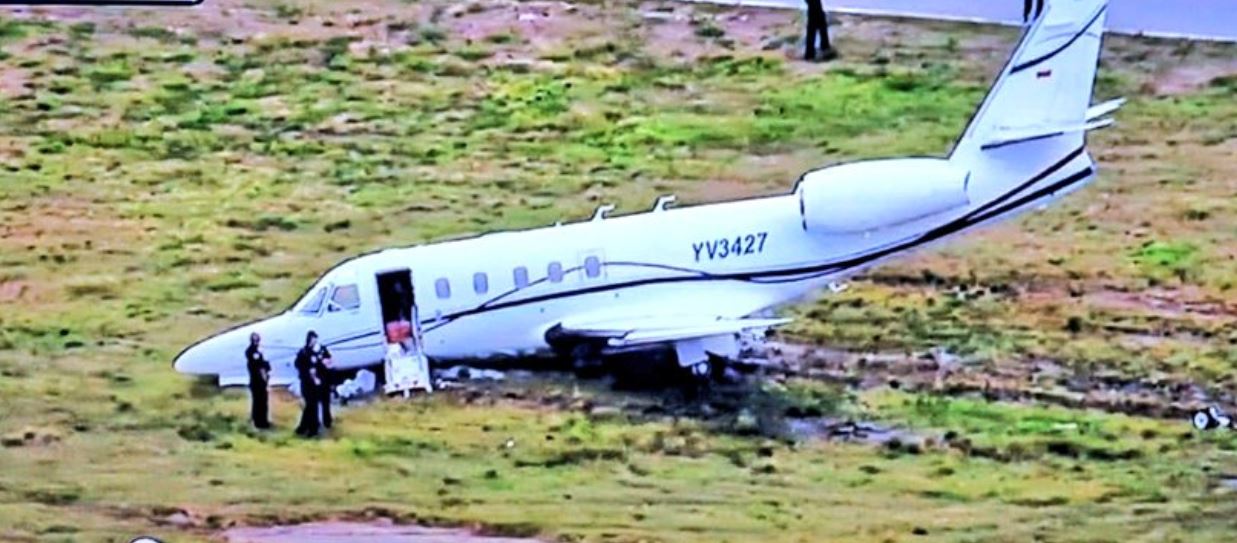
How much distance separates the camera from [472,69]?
38.3m

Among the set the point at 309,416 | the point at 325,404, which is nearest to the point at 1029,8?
the point at 325,404

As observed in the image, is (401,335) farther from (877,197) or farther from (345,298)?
(877,197)

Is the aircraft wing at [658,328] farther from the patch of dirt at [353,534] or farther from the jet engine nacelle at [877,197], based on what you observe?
the patch of dirt at [353,534]

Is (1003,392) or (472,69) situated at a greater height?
(472,69)

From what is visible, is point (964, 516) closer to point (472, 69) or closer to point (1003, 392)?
point (1003, 392)

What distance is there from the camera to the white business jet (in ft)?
92.3

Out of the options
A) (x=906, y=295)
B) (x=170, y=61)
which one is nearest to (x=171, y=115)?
(x=170, y=61)

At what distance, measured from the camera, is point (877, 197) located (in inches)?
1101

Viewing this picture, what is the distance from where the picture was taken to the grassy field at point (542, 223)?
2500cm

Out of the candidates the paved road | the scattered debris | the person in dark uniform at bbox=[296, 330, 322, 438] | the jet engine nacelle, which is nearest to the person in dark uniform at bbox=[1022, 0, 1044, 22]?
the paved road

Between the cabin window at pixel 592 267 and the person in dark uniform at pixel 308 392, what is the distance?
2956 millimetres

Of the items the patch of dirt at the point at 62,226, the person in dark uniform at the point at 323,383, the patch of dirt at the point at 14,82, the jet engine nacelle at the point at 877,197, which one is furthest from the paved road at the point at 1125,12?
the person in dark uniform at the point at 323,383

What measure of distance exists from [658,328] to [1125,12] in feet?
45.9

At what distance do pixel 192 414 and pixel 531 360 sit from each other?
3571 mm
